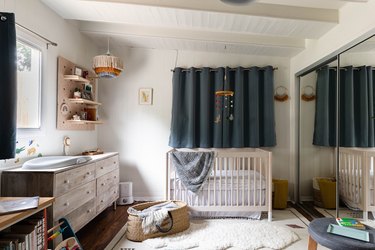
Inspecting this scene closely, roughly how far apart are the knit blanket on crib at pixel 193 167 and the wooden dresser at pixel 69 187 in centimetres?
90

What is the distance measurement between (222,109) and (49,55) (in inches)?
91.1

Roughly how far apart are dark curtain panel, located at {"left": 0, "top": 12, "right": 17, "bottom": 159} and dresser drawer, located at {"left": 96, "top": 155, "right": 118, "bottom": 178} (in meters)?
0.96

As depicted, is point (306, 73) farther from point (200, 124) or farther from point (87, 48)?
point (87, 48)

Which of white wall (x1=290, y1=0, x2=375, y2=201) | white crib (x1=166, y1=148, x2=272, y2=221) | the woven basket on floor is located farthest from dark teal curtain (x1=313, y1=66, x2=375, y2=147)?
the woven basket on floor

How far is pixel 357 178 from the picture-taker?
2.22 metres

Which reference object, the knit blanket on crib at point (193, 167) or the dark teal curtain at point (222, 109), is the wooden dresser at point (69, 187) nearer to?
the knit blanket on crib at point (193, 167)

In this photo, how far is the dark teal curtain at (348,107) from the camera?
6.86 feet

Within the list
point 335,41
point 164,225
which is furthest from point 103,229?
point 335,41

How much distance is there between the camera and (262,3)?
2207mm

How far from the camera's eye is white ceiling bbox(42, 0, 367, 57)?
213 cm

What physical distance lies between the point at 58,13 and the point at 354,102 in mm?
3324

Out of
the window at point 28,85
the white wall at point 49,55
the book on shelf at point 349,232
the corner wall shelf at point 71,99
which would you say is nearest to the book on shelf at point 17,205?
the white wall at point 49,55

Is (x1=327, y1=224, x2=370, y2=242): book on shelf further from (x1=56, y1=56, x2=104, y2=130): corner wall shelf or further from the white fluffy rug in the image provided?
(x1=56, y1=56, x2=104, y2=130): corner wall shelf

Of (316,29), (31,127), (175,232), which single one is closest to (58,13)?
(31,127)
